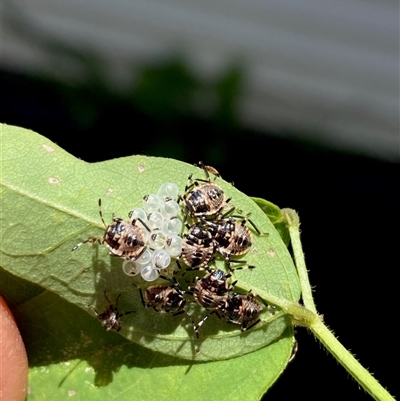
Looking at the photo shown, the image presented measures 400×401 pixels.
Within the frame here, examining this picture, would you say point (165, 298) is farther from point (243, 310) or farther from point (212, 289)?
point (243, 310)

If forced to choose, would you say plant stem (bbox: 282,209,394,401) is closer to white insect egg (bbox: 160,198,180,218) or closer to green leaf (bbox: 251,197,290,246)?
green leaf (bbox: 251,197,290,246)

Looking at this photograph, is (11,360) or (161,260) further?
(11,360)

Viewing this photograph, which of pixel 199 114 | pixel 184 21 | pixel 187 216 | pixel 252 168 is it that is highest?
pixel 187 216

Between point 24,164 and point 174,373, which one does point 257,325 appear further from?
point 24,164

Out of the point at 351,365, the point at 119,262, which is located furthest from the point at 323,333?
the point at 119,262

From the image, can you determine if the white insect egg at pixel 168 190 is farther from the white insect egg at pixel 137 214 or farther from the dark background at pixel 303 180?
the dark background at pixel 303 180

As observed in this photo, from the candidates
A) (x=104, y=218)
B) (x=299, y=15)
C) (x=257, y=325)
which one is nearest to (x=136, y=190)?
(x=104, y=218)
